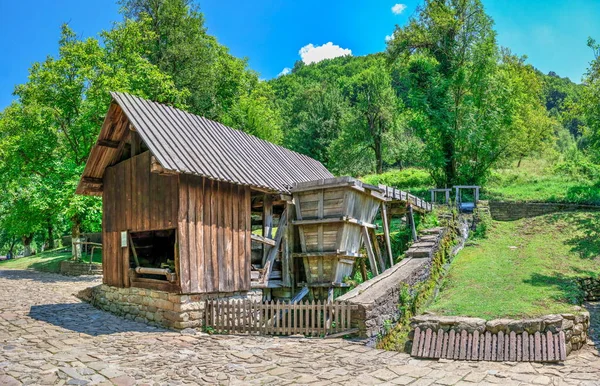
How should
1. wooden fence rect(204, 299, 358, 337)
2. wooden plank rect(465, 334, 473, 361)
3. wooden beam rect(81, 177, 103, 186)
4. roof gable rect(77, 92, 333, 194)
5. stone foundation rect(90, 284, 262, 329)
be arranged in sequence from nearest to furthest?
1. wooden plank rect(465, 334, 473, 361)
2. wooden fence rect(204, 299, 358, 337)
3. stone foundation rect(90, 284, 262, 329)
4. roof gable rect(77, 92, 333, 194)
5. wooden beam rect(81, 177, 103, 186)

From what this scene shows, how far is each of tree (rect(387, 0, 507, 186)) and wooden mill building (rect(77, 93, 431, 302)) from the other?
547 inches

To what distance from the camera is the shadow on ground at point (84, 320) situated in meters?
10.9

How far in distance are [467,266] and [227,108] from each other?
22.5m

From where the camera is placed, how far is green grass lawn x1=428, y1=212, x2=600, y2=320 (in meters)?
10.5

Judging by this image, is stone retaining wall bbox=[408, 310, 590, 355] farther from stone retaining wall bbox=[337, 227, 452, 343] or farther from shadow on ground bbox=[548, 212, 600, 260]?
shadow on ground bbox=[548, 212, 600, 260]

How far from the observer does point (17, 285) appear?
18219 millimetres

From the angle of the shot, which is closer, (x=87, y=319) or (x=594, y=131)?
(x=87, y=319)

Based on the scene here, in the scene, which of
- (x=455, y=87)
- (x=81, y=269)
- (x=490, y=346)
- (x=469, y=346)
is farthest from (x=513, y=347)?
(x=455, y=87)

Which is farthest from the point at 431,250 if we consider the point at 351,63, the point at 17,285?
the point at 351,63

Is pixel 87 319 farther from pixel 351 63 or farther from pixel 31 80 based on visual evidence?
pixel 351 63

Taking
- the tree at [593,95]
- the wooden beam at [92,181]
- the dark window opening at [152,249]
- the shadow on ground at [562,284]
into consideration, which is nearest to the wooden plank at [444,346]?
the shadow on ground at [562,284]

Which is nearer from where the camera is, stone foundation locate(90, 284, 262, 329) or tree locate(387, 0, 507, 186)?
stone foundation locate(90, 284, 262, 329)

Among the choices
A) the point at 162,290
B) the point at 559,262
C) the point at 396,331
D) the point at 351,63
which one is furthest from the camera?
the point at 351,63

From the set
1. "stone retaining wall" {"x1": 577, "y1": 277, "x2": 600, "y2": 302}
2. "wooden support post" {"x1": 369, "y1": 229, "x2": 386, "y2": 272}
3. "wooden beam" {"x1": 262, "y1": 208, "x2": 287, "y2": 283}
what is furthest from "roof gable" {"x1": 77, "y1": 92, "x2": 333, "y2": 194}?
"stone retaining wall" {"x1": 577, "y1": 277, "x2": 600, "y2": 302}
